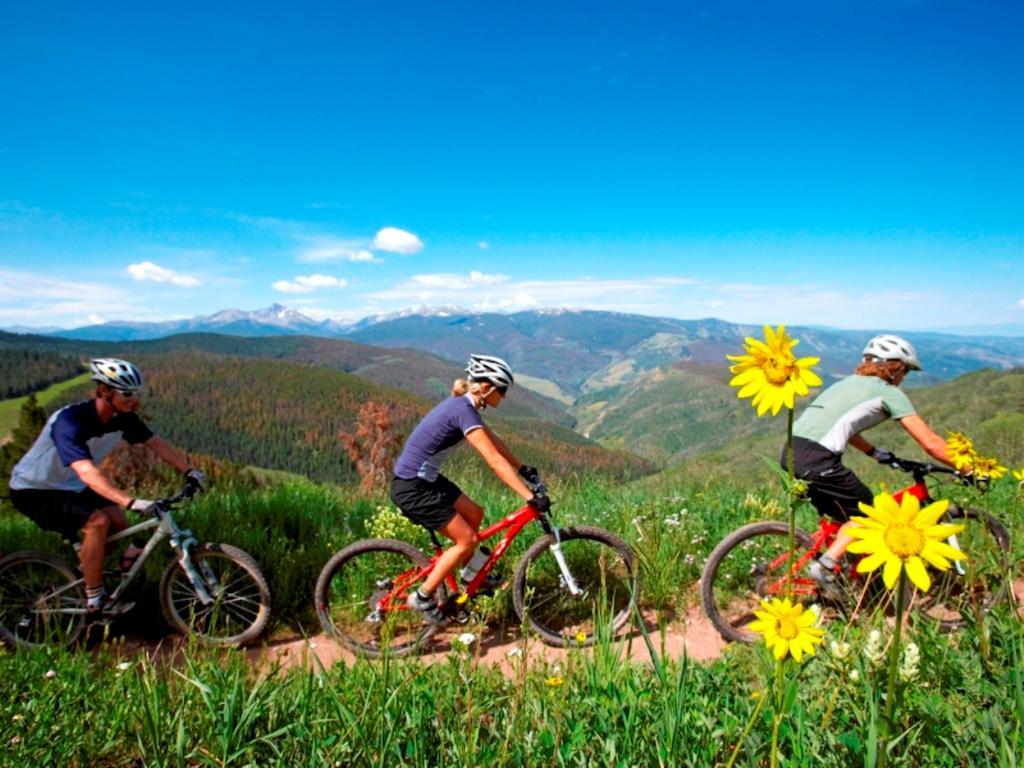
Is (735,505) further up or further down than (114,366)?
further down

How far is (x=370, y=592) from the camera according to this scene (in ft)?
16.7

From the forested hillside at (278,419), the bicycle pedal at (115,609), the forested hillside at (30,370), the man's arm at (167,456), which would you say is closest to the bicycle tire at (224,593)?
the bicycle pedal at (115,609)

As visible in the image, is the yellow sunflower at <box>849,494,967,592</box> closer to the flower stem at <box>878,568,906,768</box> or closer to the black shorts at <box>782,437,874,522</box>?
the flower stem at <box>878,568,906,768</box>

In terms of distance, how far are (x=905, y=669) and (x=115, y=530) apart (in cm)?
576

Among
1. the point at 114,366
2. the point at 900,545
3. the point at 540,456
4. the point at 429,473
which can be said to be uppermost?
the point at 114,366

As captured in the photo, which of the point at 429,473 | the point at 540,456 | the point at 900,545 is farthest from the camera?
the point at 540,456

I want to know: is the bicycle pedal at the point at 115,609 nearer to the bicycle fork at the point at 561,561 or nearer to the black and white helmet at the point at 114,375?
the black and white helmet at the point at 114,375

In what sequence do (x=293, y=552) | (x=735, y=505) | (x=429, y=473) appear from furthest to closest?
(x=735, y=505), (x=293, y=552), (x=429, y=473)

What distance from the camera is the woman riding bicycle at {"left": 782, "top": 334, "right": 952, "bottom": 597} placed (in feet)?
14.2

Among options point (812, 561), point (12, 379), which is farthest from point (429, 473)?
point (12, 379)

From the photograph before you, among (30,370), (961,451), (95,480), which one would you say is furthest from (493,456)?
(30,370)

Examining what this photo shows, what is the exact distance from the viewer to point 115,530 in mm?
4859

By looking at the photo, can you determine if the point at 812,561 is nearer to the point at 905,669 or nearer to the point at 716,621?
the point at 716,621

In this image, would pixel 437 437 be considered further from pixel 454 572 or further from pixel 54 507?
pixel 54 507
